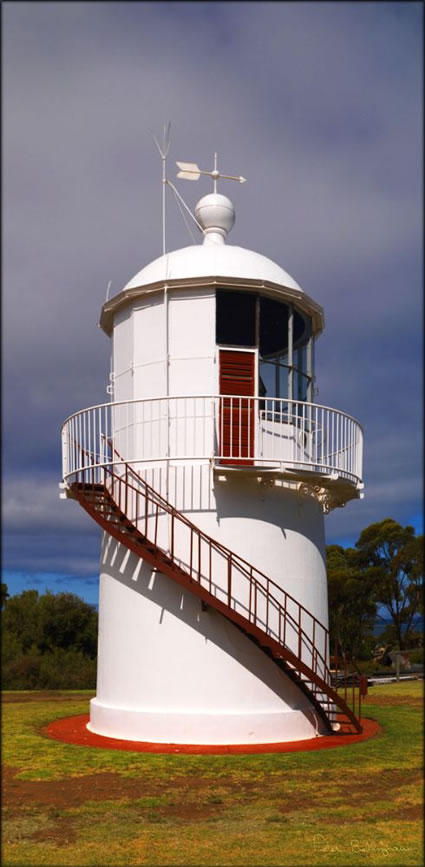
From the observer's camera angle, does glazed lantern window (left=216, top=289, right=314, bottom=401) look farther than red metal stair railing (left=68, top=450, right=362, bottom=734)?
Yes

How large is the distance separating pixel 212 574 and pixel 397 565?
2891 cm

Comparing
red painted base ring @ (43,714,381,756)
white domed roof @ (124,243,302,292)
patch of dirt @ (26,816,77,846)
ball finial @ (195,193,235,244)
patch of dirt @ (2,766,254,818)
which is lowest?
red painted base ring @ (43,714,381,756)

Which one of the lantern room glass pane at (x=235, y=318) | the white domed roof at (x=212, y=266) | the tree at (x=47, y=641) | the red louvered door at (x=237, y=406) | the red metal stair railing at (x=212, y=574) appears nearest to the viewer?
the red metal stair railing at (x=212, y=574)

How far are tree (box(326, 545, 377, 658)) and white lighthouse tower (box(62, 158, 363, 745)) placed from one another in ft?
74.4

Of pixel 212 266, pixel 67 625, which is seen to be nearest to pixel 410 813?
pixel 212 266

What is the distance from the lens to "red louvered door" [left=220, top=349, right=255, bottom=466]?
1430 cm

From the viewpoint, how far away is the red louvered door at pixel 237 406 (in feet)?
46.9

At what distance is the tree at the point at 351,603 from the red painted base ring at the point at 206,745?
2266 centimetres

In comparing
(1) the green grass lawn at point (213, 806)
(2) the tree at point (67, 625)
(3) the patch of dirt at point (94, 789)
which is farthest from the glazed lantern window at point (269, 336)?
(2) the tree at point (67, 625)

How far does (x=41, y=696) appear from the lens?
2223 centimetres

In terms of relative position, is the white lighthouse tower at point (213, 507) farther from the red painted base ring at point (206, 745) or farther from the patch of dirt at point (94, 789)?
the patch of dirt at point (94, 789)

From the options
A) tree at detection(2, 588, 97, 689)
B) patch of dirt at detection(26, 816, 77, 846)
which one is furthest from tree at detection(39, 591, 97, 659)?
patch of dirt at detection(26, 816, 77, 846)

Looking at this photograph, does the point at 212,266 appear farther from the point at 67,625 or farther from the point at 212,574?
the point at 67,625

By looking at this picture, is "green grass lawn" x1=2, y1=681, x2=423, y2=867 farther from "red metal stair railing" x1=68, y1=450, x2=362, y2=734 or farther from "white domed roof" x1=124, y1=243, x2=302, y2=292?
"white domed roof" x1=124, y1=243, x2=302, y2=292
